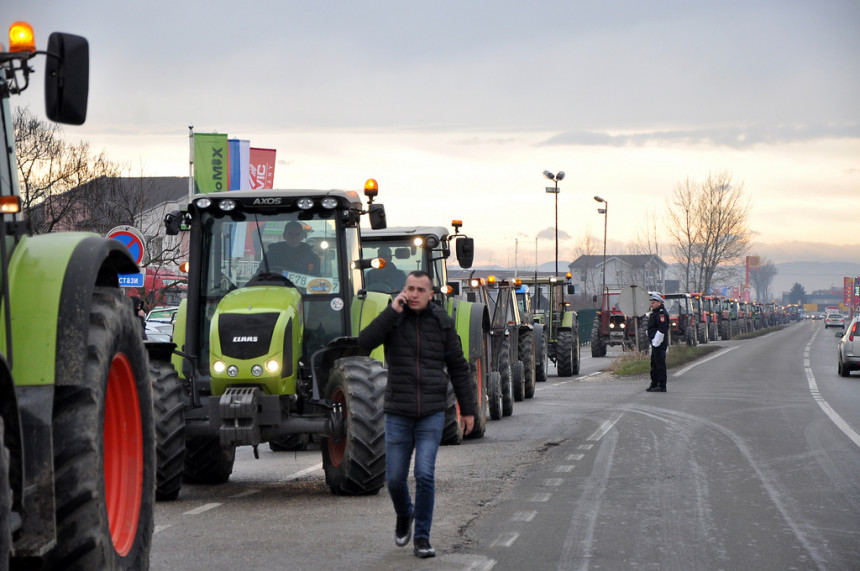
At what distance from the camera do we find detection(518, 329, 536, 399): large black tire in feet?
73.9

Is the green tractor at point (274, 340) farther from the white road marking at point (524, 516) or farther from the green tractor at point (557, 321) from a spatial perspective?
the green tractor at point (557, 321)

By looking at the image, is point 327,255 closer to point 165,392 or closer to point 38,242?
point 165,392

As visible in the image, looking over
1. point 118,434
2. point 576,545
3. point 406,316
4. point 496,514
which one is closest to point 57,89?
point 118,434

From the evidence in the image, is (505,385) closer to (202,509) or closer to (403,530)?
(202,509)

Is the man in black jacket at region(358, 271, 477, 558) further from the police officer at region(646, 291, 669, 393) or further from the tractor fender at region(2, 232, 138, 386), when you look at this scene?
the police officer at region(646, 291, 669, 393)

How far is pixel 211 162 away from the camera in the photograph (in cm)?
3022

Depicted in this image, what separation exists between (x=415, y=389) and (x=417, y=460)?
449 mm

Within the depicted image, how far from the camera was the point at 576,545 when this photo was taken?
25.5 feet

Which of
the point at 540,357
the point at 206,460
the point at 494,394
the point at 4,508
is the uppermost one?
the point at 4,508

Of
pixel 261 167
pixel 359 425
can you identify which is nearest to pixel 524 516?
pixel 359 425

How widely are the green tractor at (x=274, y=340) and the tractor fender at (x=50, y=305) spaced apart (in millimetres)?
4149

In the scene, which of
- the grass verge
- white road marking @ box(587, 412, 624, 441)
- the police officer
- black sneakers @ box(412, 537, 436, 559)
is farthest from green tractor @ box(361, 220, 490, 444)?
the grass verge

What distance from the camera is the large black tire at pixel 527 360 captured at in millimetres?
22516

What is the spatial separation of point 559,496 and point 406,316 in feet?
9.52
